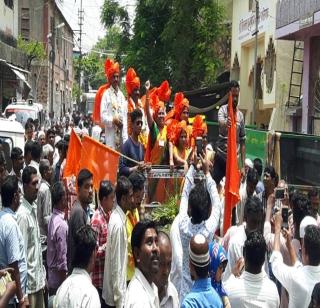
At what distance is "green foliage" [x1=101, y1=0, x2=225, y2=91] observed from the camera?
92.8 ft

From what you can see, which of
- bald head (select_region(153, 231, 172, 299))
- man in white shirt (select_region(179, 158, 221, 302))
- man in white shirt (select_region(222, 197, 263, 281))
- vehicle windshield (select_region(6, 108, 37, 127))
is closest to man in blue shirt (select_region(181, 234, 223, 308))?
bald head (select_region(153, 231, 172, 299))

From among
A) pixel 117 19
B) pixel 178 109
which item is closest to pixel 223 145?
pixel 178 109

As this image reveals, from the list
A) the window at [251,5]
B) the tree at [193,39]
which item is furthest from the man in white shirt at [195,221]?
the window at [251,5]

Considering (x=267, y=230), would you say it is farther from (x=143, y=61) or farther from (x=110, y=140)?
(x=143, y=61)

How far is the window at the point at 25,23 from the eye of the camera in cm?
5184

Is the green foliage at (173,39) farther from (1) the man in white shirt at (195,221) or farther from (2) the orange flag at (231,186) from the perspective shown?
(1) the man in white shirt at (195,221)

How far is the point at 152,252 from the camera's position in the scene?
424 centimetres

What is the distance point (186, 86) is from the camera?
2917cm

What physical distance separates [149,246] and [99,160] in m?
4.11

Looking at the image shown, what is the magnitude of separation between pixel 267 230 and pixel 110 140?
4.54 metres

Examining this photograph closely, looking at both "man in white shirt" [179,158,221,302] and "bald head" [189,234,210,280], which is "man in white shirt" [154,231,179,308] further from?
"man in white shirt" [179,158,221,302]

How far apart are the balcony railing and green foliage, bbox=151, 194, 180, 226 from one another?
10608mm

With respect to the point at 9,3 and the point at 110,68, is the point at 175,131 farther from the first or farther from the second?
the point at 9,3

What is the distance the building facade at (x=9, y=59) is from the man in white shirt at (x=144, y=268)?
2291cm
